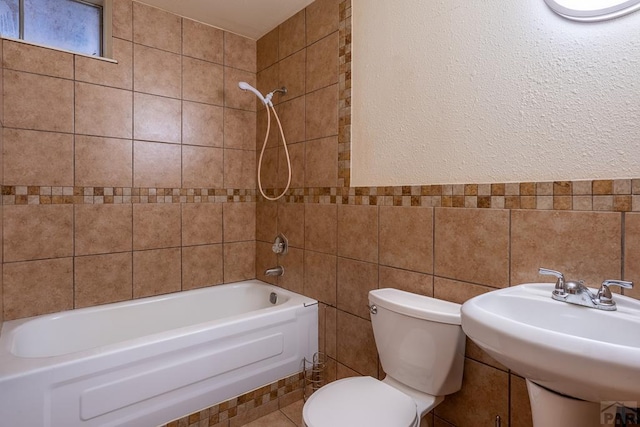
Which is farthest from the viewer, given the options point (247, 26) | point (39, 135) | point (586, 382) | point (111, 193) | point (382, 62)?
point (247, 26)

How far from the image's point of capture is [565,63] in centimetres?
115

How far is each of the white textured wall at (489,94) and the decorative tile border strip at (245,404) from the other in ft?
4.18

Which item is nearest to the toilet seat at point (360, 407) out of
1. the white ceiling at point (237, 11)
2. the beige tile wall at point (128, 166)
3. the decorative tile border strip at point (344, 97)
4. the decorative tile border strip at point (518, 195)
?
the decorative tile border strip at point (518, 195)

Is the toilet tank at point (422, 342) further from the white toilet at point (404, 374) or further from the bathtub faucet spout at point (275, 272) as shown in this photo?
the bathtub faucet spout at point (275, 272)

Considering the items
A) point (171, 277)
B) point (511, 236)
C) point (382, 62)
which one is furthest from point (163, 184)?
point (511, 236)

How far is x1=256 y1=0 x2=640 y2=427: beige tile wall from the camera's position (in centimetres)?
112

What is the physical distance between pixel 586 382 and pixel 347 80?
1.70m

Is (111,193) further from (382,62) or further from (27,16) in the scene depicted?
(382,62)

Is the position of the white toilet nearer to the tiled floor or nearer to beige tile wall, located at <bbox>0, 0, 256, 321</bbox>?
the tiled floor

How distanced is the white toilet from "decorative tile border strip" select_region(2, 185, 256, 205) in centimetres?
159

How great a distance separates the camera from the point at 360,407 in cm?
126

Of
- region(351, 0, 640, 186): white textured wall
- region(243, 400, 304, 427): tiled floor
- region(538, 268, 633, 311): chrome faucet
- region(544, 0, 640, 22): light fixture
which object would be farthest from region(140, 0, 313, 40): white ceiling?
region(243, 400, 304, 427): tiled floor

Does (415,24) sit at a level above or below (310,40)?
below

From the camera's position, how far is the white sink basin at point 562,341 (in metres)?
0.68
